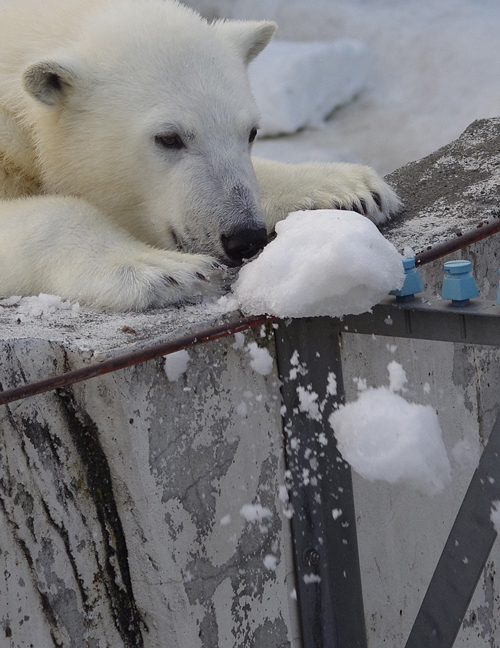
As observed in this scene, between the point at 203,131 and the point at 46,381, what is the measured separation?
0.91 m

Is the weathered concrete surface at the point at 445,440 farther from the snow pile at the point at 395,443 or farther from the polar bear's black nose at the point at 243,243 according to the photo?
the polar bear's black nose at the point at 243,243

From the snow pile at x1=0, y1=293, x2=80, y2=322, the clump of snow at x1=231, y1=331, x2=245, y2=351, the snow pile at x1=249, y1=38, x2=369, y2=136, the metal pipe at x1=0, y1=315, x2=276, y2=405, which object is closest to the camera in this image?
the metal pipe at x1=0, y1=315, x2=276, y2=405

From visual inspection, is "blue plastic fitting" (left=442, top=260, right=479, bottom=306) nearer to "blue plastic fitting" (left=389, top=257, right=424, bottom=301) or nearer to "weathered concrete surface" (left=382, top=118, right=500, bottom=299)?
"blue plastic fitting" (left=389, top=257, right=424, bottom=301)

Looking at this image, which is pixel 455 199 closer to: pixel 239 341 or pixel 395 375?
pixel 395 375

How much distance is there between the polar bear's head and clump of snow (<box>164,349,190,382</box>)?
48cm

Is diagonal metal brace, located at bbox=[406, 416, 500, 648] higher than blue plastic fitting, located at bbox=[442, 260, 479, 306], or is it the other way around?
blue plastic fitting, located at bbox=[442, 260, 479, 306]

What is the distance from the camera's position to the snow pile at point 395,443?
0.95m

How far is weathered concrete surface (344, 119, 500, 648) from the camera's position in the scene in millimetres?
1232

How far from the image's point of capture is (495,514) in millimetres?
858

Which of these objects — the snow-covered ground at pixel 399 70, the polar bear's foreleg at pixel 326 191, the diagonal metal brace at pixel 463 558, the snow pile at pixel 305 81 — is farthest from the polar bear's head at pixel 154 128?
the snow pile at pixel 305 81

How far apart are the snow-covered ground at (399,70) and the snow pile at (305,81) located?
111 millimetres

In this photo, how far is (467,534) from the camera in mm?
890

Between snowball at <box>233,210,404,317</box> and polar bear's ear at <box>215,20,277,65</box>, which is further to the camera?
polar bear's ear at <box>215,20,277,65</box>

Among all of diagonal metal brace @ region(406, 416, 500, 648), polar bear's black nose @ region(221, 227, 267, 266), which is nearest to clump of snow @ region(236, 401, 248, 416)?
diagonal metal brace @ region(406, 416, 500, 648)
